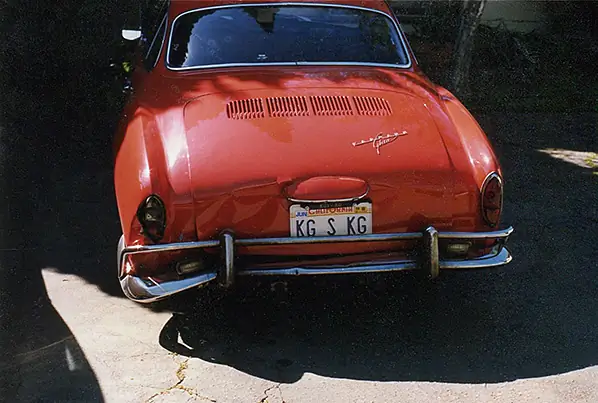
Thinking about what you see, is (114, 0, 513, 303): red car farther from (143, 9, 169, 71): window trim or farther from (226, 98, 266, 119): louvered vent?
(143, 9, 169, 71): window trim

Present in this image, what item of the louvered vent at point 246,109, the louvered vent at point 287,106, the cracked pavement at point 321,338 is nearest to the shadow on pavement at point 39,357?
the cracked pavement at point 321,338

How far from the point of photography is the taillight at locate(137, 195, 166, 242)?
3.80 m

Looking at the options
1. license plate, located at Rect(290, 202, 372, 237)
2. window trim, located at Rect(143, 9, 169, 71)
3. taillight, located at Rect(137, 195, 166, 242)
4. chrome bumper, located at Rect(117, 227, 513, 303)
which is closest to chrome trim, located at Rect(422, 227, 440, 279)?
chrome bumper, located at Rect(117, 227, 513, 303)

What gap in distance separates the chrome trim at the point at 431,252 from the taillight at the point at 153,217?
4.20 ft

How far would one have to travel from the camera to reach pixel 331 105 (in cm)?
435

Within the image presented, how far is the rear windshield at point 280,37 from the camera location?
16.4ft

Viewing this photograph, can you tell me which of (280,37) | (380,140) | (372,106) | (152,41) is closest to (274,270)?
(380,140)

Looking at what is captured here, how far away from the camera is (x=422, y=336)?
412 centimetres

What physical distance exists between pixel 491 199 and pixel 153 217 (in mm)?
1708

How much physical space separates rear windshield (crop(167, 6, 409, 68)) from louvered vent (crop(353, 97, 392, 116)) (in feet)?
2.28

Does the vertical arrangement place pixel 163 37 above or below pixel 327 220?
above

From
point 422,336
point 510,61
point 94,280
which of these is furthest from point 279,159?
point 510,61

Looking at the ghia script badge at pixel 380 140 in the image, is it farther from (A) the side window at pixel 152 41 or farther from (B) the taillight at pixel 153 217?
(A) the side window at pixel 152 41

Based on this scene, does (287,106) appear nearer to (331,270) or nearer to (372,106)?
(372,106)
